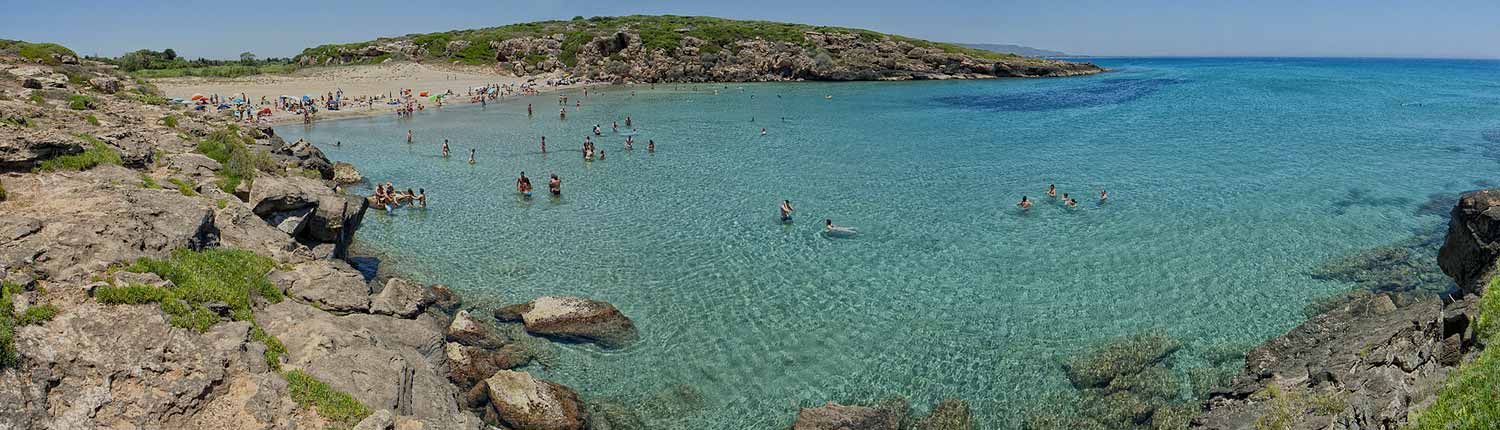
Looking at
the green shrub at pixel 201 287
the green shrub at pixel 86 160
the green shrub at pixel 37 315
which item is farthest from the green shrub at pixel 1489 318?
the green shrub at pixel 86 160

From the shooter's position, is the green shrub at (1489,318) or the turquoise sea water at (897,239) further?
the turquoise sea water at (897,239)

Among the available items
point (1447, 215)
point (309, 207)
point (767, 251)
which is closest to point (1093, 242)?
point (767, 251)

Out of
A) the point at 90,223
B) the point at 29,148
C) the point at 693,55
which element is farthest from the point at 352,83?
the point at 90,223

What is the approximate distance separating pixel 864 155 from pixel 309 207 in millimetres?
30730

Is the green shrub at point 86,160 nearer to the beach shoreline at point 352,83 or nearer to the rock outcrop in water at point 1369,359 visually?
the rock outcrop in water at point 1369,359

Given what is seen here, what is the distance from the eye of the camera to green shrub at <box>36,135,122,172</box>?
581 inches

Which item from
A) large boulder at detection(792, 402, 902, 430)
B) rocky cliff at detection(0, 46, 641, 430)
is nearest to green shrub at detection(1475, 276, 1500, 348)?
large boulder at detection(792, 402, 902, 430)

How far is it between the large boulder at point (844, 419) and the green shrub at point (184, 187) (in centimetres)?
1501

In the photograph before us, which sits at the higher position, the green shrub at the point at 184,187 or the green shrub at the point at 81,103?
the green shrub at the point at 81,103

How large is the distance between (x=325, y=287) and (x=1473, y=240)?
26.3 m

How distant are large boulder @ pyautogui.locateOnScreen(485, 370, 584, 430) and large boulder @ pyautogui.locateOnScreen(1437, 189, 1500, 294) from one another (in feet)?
63.0

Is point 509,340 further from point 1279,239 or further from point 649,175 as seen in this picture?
point 1279,239

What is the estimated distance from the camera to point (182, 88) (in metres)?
70.5

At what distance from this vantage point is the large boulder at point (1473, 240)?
1570 centimetres
